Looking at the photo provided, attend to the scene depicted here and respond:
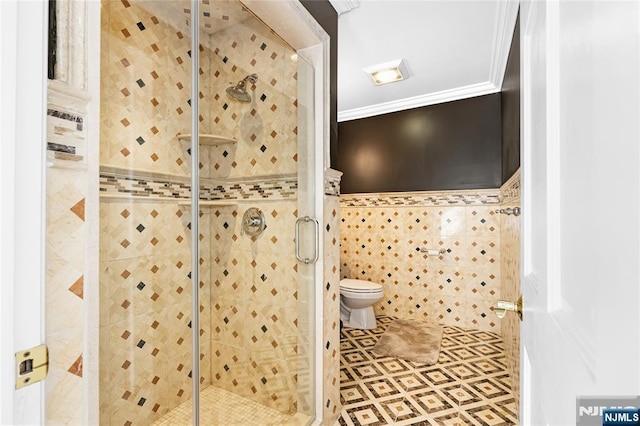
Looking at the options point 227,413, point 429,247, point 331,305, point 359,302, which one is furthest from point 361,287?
point 227,413

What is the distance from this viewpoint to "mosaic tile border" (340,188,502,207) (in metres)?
3.20

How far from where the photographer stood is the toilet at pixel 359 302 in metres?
3.19

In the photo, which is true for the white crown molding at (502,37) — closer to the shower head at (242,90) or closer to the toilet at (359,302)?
the shower head at (242,90)

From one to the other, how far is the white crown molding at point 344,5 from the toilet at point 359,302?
2.46 metres

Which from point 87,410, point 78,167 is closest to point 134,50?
point 78,167

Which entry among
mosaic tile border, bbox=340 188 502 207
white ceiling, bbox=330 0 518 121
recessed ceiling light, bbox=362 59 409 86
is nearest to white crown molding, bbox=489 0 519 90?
white ceiling, bbox=330 0 518 121

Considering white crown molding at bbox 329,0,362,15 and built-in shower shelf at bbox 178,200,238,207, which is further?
white crown molding at bbox 329,0,362,15

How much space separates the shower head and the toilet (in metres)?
2.19

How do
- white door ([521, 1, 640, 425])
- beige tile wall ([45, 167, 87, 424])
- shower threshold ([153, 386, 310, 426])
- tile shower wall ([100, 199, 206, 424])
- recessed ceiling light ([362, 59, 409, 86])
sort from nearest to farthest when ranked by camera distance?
1. white door ([521, 1, 640, 425])
2. beige tile wall ([45, 167, 87, 424])
3. tile shower wall ([100, 199, 206, 424])
4. shower threshold ([153, 386, 310, 426])
5. recessed ceiling light ([362, 59, 409, 86])

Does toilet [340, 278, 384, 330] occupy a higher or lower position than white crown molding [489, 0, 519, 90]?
lower

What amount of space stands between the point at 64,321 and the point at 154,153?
948 mm

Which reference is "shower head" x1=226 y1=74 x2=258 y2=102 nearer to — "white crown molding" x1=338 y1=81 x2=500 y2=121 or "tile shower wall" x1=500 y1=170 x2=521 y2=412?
"tile shower wall" x1=500 y1=170 x2=521 y2=412

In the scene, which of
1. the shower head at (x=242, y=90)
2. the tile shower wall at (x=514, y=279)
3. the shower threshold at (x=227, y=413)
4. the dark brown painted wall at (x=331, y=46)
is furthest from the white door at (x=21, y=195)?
the tile shower wall at (x=514, y=279)

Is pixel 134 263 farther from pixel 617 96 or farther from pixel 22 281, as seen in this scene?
pixel 617 96
